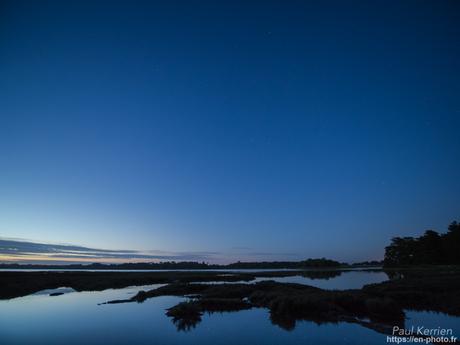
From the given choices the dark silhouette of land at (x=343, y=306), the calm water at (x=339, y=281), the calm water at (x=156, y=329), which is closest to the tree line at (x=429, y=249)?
the calm water at (x=339, y=281)

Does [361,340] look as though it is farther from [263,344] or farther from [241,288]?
[241,288]

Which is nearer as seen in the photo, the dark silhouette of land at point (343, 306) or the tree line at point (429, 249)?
the dark silhouette of land at point (343, 306)

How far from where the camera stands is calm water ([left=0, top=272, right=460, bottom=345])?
72.0ft

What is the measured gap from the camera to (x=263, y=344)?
830 inches

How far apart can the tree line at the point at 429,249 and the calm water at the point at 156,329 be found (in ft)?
315

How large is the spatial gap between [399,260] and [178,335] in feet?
445

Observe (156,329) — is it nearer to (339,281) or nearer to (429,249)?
(339,281)

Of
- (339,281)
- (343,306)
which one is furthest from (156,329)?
(339,281)

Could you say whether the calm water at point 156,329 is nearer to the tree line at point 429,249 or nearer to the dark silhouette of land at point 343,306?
the dark silhouette of land at point 343,306

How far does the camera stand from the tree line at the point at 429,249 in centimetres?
10654

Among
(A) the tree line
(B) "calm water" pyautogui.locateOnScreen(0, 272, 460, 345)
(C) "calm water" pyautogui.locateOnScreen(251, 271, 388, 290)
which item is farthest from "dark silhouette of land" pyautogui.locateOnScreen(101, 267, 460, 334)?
(A) the tree line

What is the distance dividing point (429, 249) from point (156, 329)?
117441 mm

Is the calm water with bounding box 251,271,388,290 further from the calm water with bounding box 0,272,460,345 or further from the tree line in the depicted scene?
the tree line

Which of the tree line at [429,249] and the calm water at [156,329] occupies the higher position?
the tree line at [429,249]
